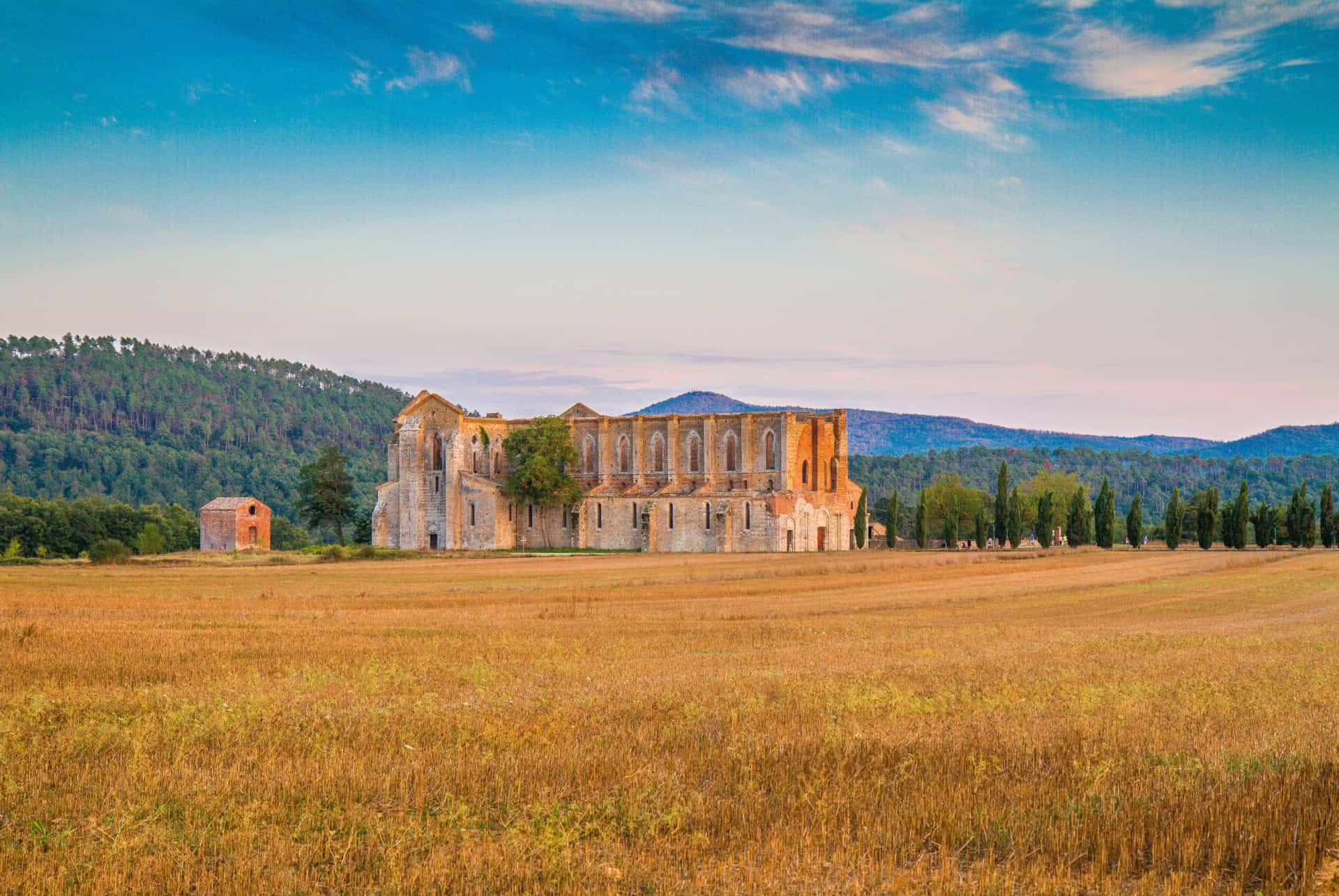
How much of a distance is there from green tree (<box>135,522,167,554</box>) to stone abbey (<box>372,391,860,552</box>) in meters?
16.8

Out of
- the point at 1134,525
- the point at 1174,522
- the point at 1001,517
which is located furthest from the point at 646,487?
the point at 1174,522

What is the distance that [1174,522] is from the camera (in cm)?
9619

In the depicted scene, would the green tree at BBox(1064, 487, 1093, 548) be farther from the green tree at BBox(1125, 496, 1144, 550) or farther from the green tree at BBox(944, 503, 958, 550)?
the green tree at BBox(944, 503, 958, 550)

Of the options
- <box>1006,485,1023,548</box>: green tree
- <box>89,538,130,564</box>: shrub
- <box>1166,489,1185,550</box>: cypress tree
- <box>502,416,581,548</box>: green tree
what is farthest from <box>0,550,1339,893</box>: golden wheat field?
<box>1006,485,1023,548</box>: green tree

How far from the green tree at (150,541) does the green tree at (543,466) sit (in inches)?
1084

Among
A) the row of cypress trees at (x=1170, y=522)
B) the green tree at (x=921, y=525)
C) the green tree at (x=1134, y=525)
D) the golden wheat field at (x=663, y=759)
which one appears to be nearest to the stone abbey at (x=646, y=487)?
the green tree at (x=921, y=525)

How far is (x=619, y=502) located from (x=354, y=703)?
7568 cm

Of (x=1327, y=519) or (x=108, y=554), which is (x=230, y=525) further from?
(x=1327, y=519)

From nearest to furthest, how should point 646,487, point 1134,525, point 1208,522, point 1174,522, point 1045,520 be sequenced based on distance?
point 646,487
point 1208,522
point 1174,522
point 1134,525
point 1045,520

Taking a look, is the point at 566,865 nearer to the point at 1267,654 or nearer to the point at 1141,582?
the point at 1267,654

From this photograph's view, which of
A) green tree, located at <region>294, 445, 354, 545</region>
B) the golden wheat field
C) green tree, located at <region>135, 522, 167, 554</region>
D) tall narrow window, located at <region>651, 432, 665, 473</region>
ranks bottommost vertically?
green tree, located at <region>135, 522, 167, 554</region>

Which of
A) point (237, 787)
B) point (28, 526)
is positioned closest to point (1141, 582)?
point (237, 787)

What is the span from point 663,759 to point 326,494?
85.0 metres

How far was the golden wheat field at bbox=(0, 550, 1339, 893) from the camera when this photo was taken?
27.5 feet
